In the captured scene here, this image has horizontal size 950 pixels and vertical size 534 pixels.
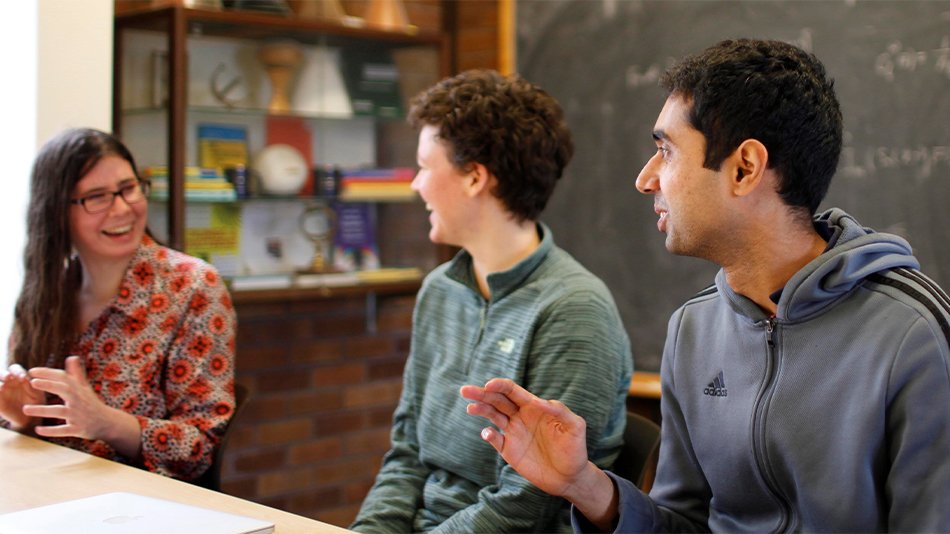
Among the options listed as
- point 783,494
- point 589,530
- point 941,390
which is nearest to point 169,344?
point 589,530

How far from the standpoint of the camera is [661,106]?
2.70 meters

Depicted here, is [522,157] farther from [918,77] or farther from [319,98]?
[319,98]

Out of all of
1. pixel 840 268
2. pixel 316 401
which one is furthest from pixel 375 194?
pixel 840 268

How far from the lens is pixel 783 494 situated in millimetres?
1209

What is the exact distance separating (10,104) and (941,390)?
7.75 feet

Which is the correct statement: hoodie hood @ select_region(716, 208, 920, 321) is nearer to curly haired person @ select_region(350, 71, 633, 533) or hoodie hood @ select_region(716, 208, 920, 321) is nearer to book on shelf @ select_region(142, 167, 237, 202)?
curly haired person @ select_region(350, 71, 633, 533)

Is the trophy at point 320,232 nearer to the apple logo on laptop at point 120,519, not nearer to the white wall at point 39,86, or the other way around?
the white wall at point 39,86

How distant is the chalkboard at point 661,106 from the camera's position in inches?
89.9

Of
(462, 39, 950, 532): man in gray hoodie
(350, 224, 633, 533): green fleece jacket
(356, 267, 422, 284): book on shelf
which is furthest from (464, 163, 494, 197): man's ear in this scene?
(356, 267, 422, 284): book on shelf

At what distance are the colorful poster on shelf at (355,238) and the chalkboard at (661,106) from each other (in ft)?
2.42

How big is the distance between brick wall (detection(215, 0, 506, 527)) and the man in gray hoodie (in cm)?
210

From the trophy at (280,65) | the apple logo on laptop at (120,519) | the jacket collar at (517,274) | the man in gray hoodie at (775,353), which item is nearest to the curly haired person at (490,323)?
the jacket collar at (517,274)

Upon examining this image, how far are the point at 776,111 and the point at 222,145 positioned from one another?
224 cm

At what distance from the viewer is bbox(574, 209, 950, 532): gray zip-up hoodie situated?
1.07 m
